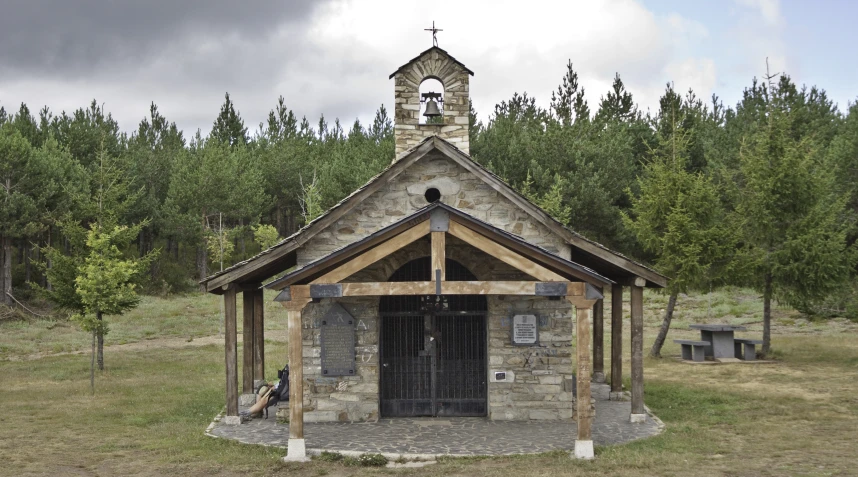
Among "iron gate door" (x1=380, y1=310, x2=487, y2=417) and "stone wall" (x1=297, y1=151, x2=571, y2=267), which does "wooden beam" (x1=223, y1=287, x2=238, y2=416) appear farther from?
"iron gate door" (x1=380, y1=310, x2=487, y2=417)

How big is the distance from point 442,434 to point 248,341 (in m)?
4.87

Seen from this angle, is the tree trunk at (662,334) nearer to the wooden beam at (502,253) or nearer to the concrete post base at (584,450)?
the concrete post base at (584,450)

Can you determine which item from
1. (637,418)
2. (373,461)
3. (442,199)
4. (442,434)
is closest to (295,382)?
(373,461)

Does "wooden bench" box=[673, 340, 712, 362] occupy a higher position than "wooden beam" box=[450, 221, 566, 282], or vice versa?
"wooden beam" box=[450, 221, 566, 282]

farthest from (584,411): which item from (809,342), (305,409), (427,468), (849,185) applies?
(849,185)

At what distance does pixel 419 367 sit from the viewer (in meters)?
12.4

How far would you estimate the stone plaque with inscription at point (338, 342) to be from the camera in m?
12.1

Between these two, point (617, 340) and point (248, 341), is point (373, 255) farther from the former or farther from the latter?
point (617, 340)

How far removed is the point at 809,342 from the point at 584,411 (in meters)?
16.0

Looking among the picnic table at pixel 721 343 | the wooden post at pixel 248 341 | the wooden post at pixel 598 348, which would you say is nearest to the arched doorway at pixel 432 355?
the wooden post at pixel 248 341

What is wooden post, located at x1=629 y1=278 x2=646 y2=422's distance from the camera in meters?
11.9

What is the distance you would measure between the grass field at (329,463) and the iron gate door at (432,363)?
8.99 feet

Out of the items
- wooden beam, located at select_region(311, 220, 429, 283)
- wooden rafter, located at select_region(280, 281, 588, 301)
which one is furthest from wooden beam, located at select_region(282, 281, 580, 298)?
wooden beam, located at select_region(311, 220, 429, 283)

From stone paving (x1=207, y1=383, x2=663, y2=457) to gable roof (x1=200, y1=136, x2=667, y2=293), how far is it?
2.35 metres
